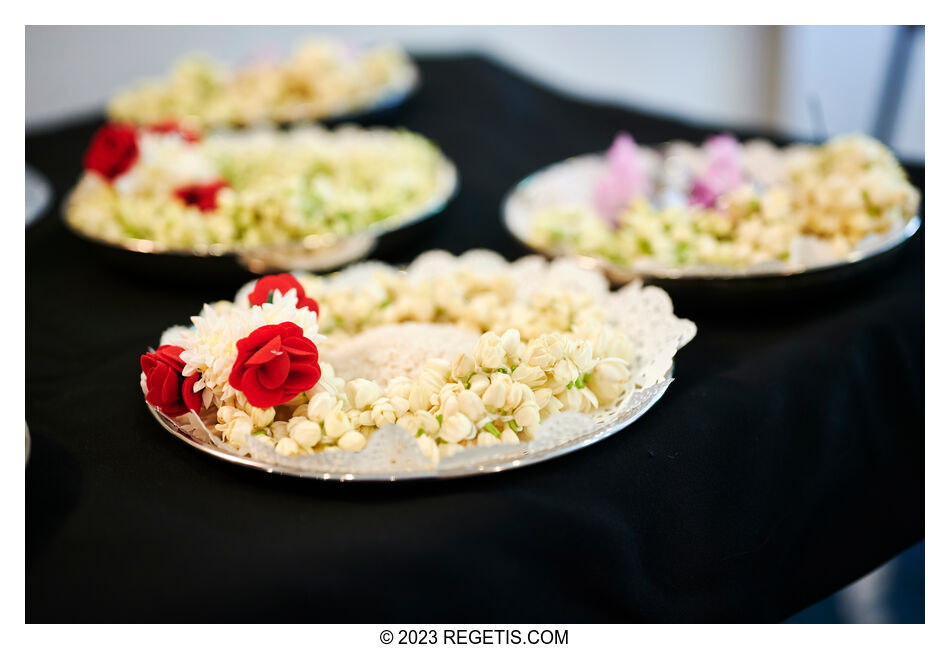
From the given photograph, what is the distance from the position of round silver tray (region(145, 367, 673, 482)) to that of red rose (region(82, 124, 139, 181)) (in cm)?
60

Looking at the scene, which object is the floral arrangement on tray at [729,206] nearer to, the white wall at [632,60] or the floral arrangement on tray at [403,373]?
the floral arrangement on tray at [403,373]

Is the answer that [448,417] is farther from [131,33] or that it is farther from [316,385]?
[131,33]

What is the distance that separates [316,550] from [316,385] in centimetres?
14

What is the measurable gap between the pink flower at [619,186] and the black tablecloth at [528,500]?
0.14 meters

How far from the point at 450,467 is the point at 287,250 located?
49 centimetres

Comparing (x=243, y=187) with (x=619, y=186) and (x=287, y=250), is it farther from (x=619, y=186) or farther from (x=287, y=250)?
(x=619, y=186)

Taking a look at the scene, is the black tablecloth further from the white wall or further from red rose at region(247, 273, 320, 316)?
the white wall

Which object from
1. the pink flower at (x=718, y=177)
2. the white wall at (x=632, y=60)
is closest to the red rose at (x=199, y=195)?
the pink flower at (x=718, y=177)

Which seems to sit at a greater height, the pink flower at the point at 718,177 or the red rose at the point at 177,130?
the pink flower at the point at 718,177

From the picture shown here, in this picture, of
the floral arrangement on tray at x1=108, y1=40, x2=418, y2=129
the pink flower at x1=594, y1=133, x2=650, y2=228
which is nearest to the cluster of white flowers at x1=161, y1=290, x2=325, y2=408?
the pink flower at x1=594, y1=133, x2=650, y2=228

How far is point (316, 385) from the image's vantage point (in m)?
0.67

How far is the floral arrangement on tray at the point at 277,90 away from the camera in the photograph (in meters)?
1.64

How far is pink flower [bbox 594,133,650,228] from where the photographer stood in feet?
3.69
